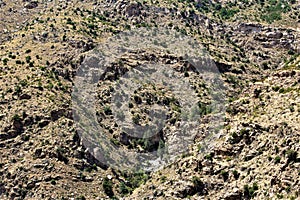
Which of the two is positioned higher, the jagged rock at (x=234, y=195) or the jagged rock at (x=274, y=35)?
the jagged rock at (x=234, y=195)

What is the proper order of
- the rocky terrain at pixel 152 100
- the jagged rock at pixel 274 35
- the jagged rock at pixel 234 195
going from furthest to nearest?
the jagged rock at pixel 274 35 → the rocky terrain at pixel 152 100 → the jagged rock at pixel 234 195

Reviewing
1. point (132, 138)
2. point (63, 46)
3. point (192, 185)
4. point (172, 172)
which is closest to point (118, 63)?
point (63, 46)

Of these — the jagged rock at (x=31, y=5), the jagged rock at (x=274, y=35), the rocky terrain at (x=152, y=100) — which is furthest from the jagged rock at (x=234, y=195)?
the jagged rock at (x=31, y=5)

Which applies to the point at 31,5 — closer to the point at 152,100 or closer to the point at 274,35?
the point at 152,100

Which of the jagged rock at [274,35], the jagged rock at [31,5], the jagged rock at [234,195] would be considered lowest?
the jagged rock at [31,5]

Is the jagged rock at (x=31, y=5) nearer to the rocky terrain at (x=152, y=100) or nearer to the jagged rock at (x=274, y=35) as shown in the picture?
the rocky terrain at (x=152, y=100)

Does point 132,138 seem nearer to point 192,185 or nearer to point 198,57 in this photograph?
point 198,57

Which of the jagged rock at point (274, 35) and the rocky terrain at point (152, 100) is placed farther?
the jagged rock at point (274, 35)

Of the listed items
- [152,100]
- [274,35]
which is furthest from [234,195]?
[274,35]

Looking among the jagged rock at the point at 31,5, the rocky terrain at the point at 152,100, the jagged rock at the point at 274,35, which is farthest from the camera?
the jagged rock at the point at 31,5

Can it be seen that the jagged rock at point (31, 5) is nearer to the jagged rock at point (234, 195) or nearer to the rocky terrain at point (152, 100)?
the rocky terrain at point (152, 100)
